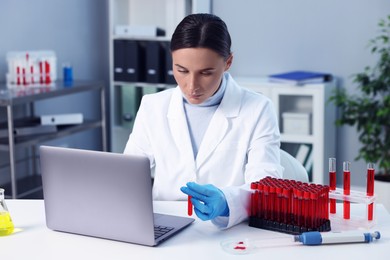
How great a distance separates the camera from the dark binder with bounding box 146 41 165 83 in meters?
4.14

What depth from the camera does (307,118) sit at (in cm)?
383

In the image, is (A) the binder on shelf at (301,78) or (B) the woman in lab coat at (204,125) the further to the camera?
(A) the binder on shelf at (301,78)

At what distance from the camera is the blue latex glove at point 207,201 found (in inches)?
61.6

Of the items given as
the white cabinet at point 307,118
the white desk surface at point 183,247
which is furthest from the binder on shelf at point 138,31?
the white desk surface at point 183,247

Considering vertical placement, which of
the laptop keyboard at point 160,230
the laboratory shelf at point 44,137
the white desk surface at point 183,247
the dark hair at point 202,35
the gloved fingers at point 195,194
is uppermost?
the dark hair at point 202,35

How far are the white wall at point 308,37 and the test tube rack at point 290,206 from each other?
257cm

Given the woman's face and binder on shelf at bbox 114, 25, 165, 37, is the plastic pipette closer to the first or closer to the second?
the woman's face

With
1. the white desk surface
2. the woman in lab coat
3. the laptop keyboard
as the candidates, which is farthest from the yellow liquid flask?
the woman in lab coat

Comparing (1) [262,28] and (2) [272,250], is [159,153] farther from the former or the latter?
(1) [262,28]

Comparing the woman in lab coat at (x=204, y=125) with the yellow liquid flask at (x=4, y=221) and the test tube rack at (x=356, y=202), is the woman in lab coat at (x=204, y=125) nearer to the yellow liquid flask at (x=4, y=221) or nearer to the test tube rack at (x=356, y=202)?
the test tube rack at (x=356, y=202)

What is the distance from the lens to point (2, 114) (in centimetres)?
368

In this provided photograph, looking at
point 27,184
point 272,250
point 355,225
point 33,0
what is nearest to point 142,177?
point 272,250

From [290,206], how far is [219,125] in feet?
1.76

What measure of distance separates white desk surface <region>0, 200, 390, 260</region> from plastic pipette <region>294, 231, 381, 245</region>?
11 mm
